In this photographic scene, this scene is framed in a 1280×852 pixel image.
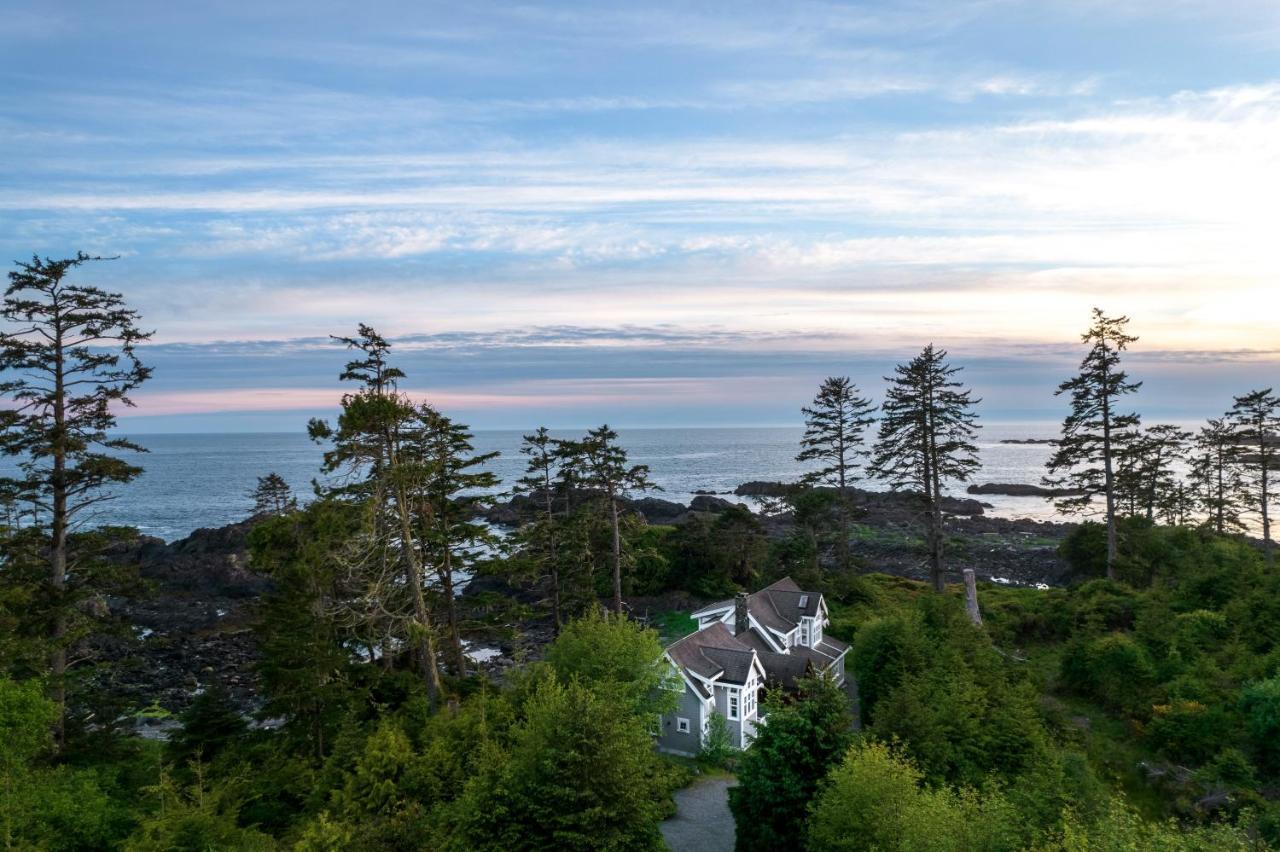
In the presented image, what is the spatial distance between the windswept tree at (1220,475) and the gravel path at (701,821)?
4650 cm

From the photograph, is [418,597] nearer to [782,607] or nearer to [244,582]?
[782,607]

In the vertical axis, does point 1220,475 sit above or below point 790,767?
above

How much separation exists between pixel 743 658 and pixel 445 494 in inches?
607

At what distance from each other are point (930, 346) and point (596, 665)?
27.0 meters

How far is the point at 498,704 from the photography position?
2253cm

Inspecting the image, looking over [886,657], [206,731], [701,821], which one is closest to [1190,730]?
[886,657]

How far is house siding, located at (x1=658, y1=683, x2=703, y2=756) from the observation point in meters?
29.6

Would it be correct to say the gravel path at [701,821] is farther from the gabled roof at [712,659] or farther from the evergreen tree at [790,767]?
the gabled roof at [712,659]

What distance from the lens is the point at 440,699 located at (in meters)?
23.4

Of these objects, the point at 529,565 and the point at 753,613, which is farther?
the point at 753,613

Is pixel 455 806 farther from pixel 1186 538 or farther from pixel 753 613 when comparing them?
pixel 1186 538

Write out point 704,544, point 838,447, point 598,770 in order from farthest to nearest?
point 704,544 < point 838,447 < point 598,770

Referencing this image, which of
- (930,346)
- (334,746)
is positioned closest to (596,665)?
(334,746)

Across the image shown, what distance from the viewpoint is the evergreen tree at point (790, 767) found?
18.8 meters
